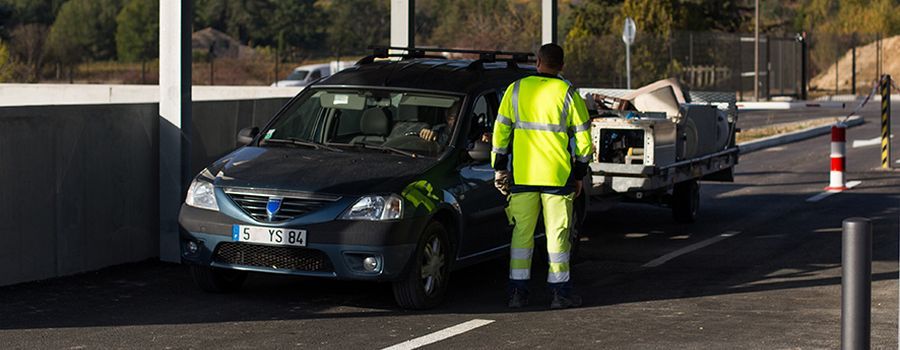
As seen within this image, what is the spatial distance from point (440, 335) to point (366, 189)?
1235mm

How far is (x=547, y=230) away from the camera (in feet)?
31.5

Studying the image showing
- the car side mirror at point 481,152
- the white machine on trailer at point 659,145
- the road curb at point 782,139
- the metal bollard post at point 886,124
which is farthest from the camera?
the road curb at point 782,139

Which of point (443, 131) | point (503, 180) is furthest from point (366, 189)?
point (443, 131)

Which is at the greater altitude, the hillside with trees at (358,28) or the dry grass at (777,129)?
the hillside with trees at (358,28)

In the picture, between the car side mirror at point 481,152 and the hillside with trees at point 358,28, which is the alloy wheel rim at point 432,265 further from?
the hillside with trees at point 358,28

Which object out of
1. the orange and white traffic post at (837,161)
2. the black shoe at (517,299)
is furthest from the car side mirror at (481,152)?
the orange and white traffic post at (837,161)

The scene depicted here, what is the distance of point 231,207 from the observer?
961 cm

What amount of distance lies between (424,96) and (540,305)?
186 centimetres

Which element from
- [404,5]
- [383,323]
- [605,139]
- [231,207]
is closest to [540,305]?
[383,323]

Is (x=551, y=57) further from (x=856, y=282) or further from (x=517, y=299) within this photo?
(x=856, y=282)

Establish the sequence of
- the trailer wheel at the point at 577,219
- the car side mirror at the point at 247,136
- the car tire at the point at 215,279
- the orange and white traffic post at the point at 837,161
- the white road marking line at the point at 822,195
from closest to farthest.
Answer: the car tire at the point at 215,279
the car side mirror at the point at 247,136
the trailer wheel at the point at 577,219
the white road marking line at the point at 822,195
the orange and white traffic post at the point at 837,161

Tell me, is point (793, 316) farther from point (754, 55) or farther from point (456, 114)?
point (754, 55)

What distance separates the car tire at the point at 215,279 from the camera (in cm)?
1013

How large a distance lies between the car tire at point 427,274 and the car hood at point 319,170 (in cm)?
41
